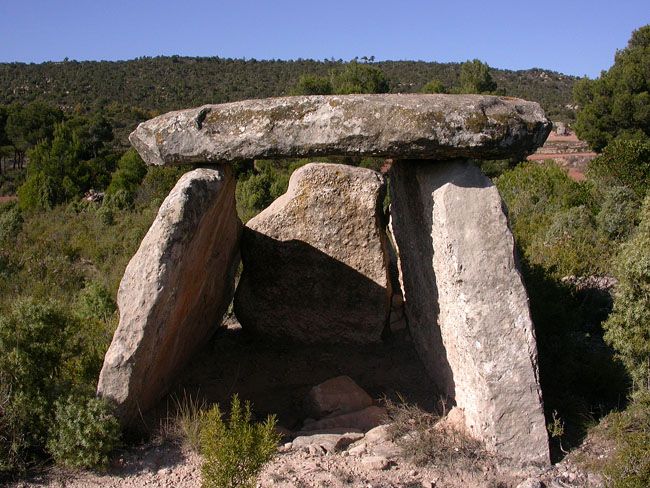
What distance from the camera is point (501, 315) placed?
4.27m

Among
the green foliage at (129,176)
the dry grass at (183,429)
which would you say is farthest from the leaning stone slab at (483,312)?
the green foliage at (129,176)

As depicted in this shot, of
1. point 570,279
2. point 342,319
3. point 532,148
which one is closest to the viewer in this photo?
point 532,148

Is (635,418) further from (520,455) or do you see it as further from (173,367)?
(173,367)

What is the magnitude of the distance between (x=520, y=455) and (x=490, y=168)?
1455 cm

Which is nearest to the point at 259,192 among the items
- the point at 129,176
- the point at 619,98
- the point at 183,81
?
the point at 129,176

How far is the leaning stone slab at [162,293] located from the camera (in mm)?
4316

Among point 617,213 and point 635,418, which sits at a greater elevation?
point 617,213

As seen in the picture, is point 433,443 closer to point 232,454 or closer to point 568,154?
point 232,454

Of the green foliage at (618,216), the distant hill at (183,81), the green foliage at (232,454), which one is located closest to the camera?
the green foliage at (232,454)

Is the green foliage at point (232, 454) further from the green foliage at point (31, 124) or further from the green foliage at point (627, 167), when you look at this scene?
the green foliage at point (31, 124)

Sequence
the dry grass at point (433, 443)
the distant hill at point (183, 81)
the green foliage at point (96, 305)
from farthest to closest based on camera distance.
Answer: the distant hill at point (183, 81), the green foliage at point (96, 305), the dry grass at point (433, 443)

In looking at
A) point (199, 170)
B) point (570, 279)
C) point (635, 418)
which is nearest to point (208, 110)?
point (199, 170)

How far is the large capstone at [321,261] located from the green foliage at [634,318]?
1981 mm

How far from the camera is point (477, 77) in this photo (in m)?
28.0
